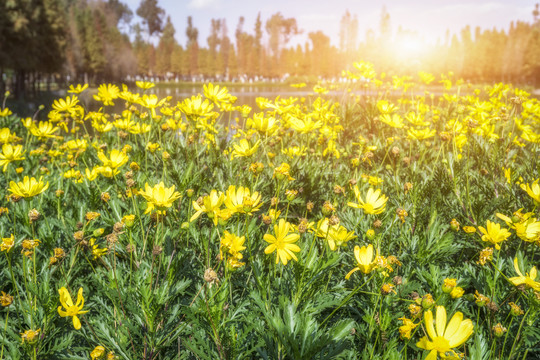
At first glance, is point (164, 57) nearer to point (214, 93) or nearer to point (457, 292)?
point (214, 93)

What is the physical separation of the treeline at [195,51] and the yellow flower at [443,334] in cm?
1260

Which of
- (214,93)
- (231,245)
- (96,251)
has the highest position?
(214,93)

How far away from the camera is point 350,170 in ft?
11.1

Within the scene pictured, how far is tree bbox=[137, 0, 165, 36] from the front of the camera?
75.9 metres

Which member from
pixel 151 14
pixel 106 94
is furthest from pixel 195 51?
pixel 106 94

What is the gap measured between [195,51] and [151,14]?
61.8 ft

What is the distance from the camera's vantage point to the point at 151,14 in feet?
251

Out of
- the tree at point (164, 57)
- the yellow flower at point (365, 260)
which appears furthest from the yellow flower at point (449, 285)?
the tree at point (164, 57)

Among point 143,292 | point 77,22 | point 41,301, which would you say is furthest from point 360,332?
point 77,22

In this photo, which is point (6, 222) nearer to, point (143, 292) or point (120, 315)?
point (120, 315)

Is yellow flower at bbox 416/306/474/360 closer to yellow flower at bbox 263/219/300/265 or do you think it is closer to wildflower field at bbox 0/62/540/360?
wildflower field at bbox 0/62/540/360

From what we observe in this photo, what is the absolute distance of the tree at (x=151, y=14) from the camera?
249 ft

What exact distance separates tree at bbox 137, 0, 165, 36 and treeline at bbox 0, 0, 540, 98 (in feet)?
0.61

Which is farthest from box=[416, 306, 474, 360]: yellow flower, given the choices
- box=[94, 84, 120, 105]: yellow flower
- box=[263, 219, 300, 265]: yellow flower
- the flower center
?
box=[94, 84, 120, 105]: yellow flower
